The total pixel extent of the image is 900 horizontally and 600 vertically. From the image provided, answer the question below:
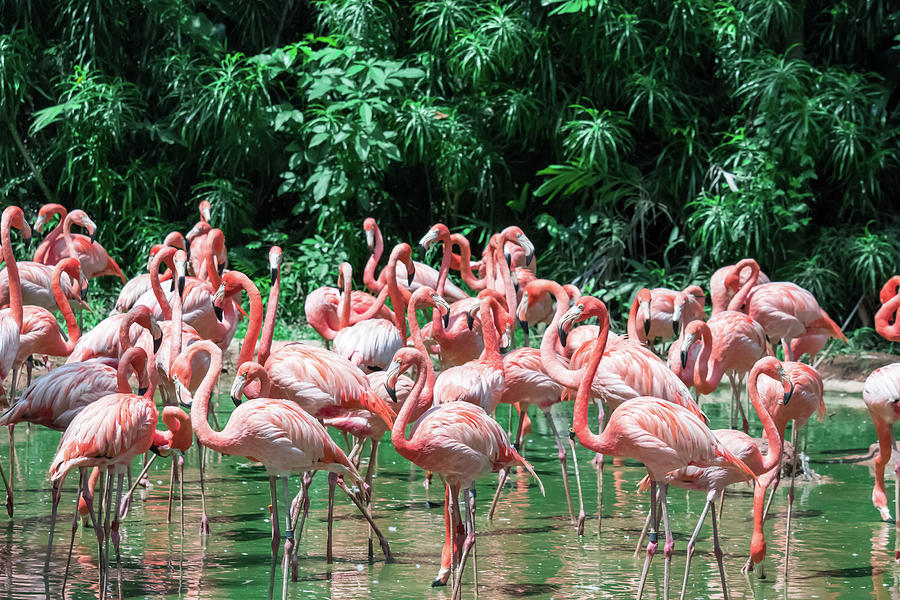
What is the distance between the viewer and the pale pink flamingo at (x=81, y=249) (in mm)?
7742

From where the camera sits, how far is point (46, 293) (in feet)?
22.4

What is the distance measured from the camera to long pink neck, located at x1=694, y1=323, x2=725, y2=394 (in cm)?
534

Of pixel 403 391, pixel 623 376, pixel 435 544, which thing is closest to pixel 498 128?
pixel 403 391

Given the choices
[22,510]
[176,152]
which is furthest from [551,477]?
[176,152]

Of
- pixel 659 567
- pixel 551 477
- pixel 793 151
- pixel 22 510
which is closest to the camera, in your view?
pixel 659 567

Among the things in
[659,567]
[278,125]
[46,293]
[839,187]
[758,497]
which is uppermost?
[278,125]

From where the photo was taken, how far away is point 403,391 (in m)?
5.01

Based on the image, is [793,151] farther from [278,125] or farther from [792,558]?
[792,558]

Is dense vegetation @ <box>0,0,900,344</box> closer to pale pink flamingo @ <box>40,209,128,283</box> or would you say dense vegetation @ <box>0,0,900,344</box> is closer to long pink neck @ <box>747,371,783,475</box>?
pale pink flamingo @ <box>40,209,128,283</box>

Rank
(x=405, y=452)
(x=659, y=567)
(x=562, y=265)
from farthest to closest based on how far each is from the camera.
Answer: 1. (x=562, y=265)
2. (x=659, y=567)
3. (x=405, y=452)

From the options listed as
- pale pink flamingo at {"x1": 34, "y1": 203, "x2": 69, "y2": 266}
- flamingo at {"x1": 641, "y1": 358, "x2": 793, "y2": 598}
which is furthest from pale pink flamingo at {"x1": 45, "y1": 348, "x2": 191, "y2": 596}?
pale pink flamingo at {"x1": 34, "y1": 203, "x2": 69, "y2": 266}

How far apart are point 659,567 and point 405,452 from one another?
118 centimetres

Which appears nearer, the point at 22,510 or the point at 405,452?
the point at 405,452

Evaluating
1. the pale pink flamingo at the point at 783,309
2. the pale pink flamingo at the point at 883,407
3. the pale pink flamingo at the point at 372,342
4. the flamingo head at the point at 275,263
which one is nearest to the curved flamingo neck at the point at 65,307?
the flamingo head at the point at 275,263
